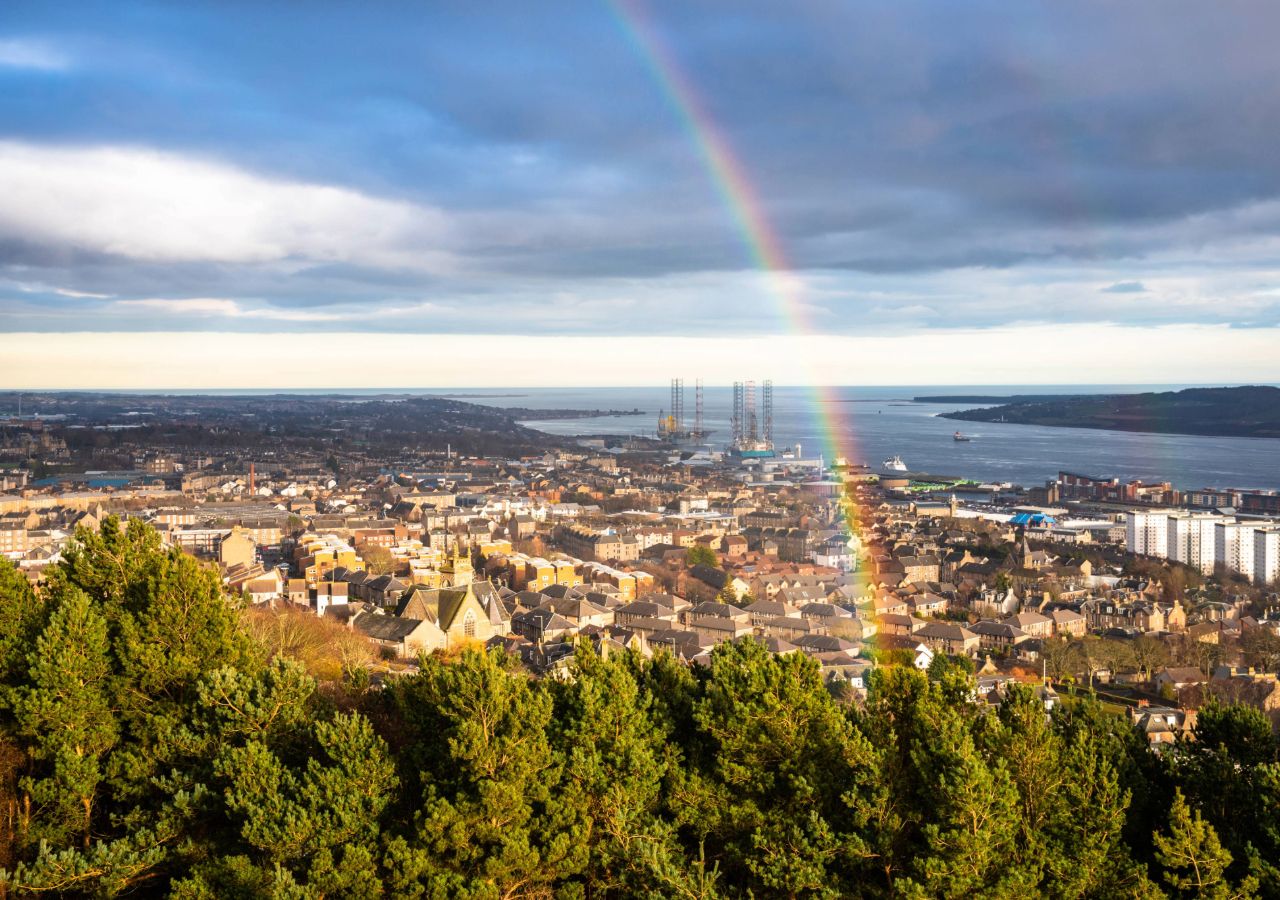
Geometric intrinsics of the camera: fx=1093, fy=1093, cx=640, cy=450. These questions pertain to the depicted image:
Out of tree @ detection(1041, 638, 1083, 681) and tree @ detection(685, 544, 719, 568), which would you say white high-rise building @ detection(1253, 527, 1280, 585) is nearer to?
tree @ detection(1041, 638, 1083, 681)

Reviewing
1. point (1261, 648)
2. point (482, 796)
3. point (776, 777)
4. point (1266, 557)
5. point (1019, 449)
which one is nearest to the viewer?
point (482, 796)

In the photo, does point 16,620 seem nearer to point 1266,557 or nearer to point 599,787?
point 599,787

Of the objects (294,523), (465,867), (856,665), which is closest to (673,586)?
(856,665)

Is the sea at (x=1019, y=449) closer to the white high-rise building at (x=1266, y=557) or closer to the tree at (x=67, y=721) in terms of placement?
the white high-rise building at (x=1266, y=557)

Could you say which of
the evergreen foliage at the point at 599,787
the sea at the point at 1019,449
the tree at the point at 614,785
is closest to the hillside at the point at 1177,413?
the sea at the point at 1019,449

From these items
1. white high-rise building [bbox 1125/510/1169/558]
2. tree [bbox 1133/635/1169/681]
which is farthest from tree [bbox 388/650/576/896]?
white high-rise building [bbox 1125/510/1169/558]

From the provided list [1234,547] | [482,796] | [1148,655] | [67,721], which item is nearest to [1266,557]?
[1234,547]
